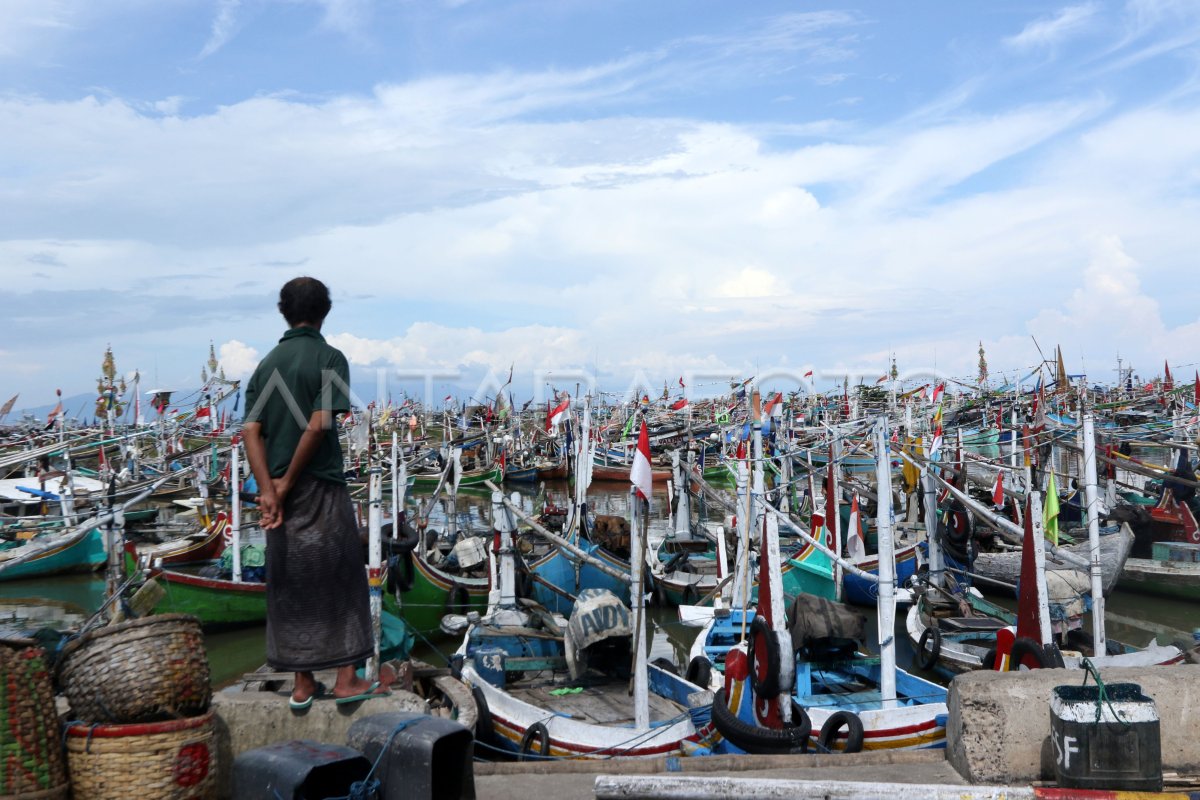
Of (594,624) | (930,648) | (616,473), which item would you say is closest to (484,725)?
(594,624)

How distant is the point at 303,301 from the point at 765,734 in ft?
21.7

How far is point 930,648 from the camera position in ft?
53.5

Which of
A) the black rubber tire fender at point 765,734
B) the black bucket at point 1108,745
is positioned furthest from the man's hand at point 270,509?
the black rubber tire fender at point 765,734

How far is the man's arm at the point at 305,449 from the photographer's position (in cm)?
494

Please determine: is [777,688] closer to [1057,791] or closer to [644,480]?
[644,480]

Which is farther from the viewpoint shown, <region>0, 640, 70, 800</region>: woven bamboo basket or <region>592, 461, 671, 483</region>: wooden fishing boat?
<region>592, 461, 671, 483</region>: wooden fishing boat

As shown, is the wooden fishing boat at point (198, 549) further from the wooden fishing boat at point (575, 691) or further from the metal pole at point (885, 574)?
the metal pole at point (885, 574)

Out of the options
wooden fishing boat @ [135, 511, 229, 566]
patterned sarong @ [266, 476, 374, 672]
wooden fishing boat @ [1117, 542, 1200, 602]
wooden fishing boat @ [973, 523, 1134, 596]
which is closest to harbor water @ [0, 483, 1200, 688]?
wooden fishing boat @ [1117, 542, 1200, 602]

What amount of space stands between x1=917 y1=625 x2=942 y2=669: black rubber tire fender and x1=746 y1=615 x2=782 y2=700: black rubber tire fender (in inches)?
Answer: 301

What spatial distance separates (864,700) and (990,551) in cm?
1479

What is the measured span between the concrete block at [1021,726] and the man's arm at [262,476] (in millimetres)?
4387

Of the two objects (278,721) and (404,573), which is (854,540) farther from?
(278,721)

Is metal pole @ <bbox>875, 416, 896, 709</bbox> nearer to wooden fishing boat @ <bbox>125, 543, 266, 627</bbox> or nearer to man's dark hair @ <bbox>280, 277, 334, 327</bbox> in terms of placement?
man's dark hair @ <bbox>280, 277, 334, 327</bbox>

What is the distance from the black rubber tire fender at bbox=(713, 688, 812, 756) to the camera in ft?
30.4
